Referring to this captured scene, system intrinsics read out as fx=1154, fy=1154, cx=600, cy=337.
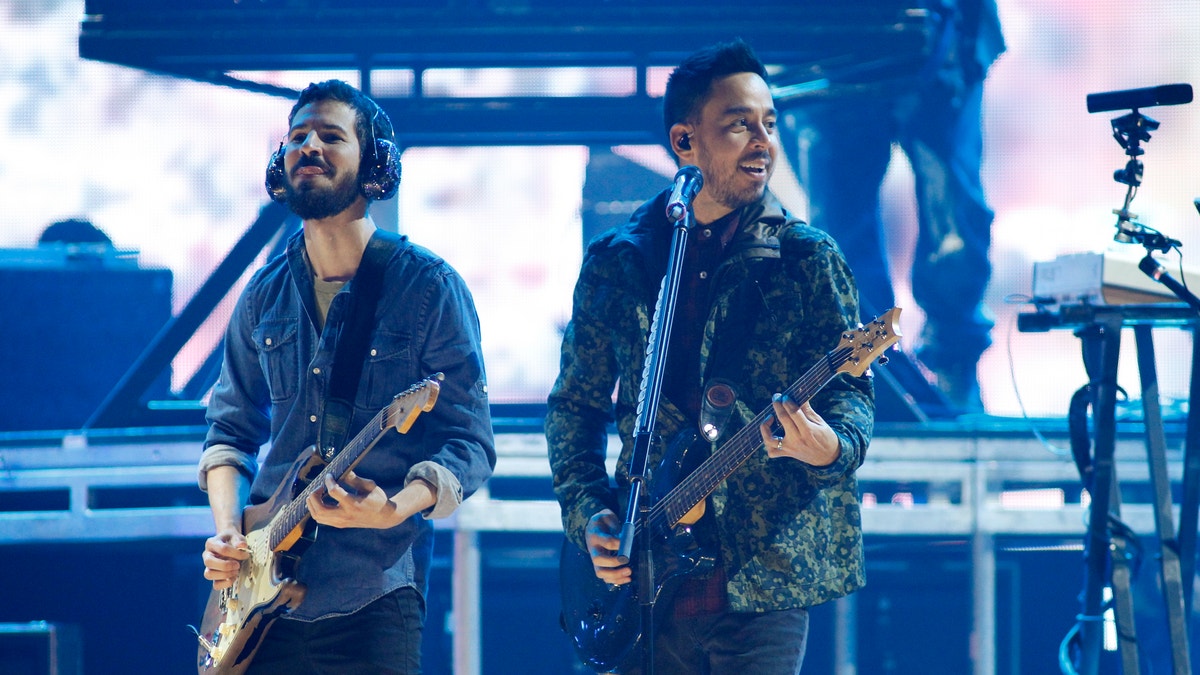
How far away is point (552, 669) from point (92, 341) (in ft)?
7.82

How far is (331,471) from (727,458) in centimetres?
79

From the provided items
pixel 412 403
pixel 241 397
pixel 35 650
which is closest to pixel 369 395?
pixel 412 403

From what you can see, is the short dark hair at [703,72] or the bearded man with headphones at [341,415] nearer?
the bearded man with headphones at [341,415]

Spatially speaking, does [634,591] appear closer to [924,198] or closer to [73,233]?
[924,198]

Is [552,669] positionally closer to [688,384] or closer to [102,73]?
[688,384]

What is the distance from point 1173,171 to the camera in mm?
4418

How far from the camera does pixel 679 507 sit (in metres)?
2.31

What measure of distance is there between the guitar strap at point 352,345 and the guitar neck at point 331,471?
0.05 metres

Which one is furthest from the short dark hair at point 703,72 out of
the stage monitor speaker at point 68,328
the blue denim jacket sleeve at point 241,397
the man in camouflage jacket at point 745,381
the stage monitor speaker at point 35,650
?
the stage monitor speaker at point 35,650

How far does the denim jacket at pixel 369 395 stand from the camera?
236cm

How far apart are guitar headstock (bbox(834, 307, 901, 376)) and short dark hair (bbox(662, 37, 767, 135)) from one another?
2.36 ft

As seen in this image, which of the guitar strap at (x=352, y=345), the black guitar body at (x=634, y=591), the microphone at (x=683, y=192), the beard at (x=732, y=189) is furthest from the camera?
the beard at (x=732, y=189)

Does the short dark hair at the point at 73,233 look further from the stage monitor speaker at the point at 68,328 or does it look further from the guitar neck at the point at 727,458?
the guitar neck at the point at 727,458

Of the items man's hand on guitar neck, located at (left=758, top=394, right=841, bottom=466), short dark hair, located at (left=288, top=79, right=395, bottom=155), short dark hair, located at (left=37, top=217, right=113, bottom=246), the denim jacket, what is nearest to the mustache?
short dark hair, located at (left=288, top=79, right=395, bottom=155)
